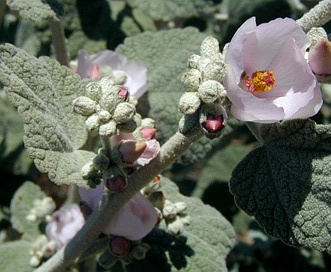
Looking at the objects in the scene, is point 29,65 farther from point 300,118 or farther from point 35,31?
point 35,31

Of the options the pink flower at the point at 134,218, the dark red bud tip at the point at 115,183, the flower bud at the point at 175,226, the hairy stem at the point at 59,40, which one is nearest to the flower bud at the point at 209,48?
the dark red bud tip at the point at 115,183

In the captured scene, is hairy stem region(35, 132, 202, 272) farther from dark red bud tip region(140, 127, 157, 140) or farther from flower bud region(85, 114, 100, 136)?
flower bud region(85, 114, 100, 136)

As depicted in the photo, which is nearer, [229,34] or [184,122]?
[184,122]

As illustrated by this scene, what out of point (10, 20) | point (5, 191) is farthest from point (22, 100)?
point (10, 20)

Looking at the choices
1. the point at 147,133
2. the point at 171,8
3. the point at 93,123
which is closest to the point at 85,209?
the point at 147,133

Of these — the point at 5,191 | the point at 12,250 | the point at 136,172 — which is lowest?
the point at 5,191

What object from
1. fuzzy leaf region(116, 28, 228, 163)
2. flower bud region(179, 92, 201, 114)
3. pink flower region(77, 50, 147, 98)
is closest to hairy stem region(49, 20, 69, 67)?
pink flower region(77, 50, 147, 98)

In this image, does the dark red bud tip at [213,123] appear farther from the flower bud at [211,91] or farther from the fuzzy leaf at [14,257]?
the fuzzy leaf at [14,257]
